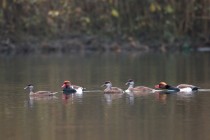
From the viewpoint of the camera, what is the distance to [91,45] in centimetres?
6209

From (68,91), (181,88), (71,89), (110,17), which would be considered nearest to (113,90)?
(71,89)

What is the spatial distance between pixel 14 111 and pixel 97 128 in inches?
172

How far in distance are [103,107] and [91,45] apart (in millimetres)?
35241

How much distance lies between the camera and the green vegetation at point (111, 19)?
63094 mm

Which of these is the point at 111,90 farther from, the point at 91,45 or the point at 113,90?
the point at 91,45

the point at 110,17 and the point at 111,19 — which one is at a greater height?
the point at 110,17

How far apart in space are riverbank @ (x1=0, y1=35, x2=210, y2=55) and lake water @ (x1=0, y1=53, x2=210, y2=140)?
615 inches

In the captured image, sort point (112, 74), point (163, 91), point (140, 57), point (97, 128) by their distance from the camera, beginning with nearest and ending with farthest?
1. point (97, 128)
2. point (163, 91)
3. point (112, 74)
4. point (140, 57)

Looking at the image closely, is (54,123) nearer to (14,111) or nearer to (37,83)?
(14,111)

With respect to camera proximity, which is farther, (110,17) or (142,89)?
(110,17)

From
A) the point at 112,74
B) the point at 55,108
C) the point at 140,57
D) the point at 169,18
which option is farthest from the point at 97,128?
the point at 169,18

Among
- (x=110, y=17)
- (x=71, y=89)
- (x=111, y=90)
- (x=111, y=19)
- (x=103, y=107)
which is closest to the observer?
(x=103, y=107)

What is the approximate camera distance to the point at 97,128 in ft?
75.0

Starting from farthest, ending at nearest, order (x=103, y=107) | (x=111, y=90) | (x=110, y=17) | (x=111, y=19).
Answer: (x=111, y=19), (x=110, y=17), (x=111, y=90), (x=103, y=107)
